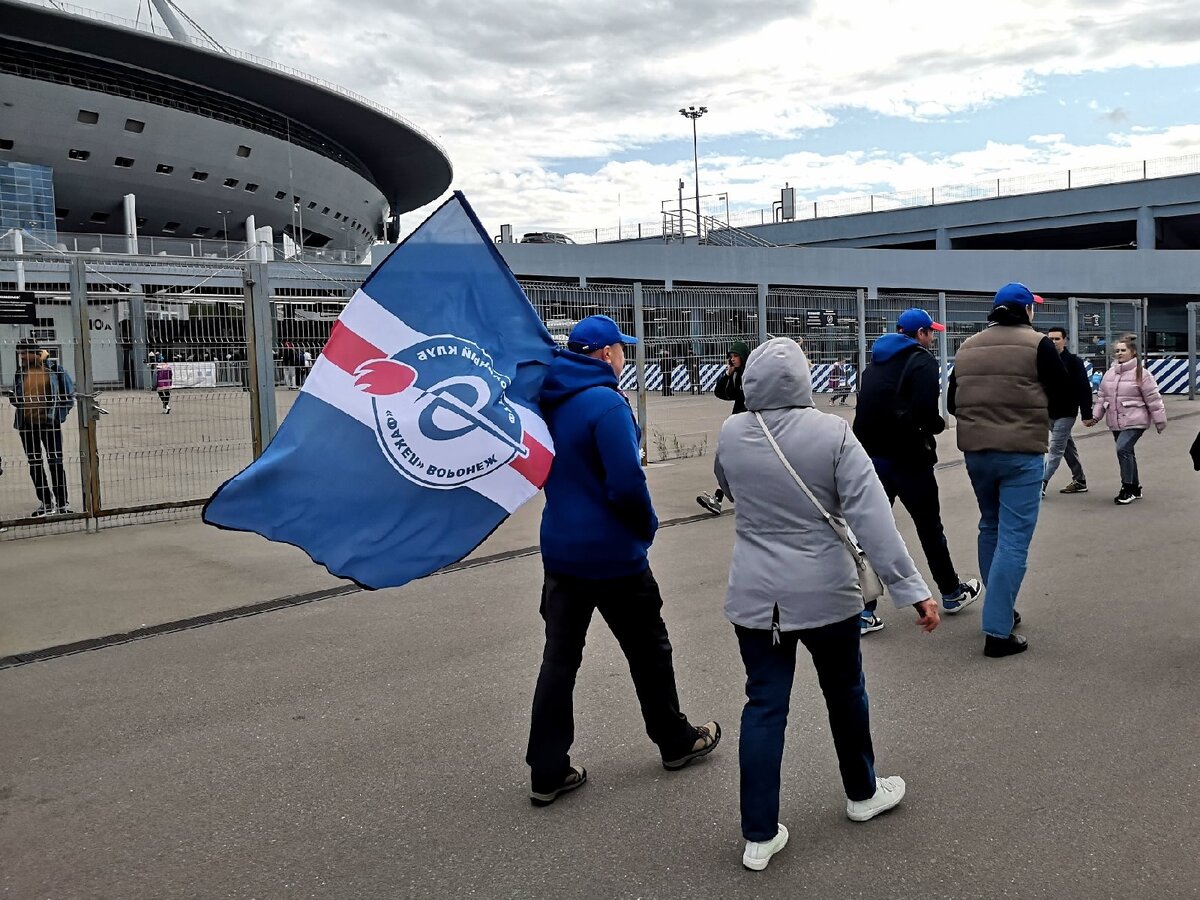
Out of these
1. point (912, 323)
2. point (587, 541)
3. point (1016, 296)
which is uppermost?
point (1016, 296)

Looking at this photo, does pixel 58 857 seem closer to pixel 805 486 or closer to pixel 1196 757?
pixel 805 486

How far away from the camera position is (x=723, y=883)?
3.39 m

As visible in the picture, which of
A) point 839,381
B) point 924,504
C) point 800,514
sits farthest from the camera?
point 839,381

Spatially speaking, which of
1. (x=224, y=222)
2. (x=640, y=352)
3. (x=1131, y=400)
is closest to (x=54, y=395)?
Answer: (x=640, y=352)

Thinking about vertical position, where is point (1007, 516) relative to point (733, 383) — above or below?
below

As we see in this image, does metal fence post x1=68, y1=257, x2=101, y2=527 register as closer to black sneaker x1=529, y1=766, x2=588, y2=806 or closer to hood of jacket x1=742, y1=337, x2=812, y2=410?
black sneaker x1=529, y1=766, x2=588, y2=806

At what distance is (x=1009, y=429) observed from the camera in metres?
5.77

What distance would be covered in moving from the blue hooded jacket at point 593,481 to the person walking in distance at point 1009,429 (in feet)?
8.57

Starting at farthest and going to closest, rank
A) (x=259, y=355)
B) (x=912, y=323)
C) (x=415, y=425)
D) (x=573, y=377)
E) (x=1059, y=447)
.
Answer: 1. (x=259, y=355)
2. (x=1059, y=447)
3. (x=912, y=323)
4. (x=573, y=377)
5. (x=415, y=425)

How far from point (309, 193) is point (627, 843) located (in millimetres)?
73173

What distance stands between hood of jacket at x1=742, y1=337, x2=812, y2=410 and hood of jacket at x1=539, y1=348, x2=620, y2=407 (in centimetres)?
63

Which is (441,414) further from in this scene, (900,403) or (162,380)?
→ (162,380)

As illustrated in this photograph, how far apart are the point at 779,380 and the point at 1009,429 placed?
2.69 m

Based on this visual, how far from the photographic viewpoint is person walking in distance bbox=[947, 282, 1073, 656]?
224 inches
